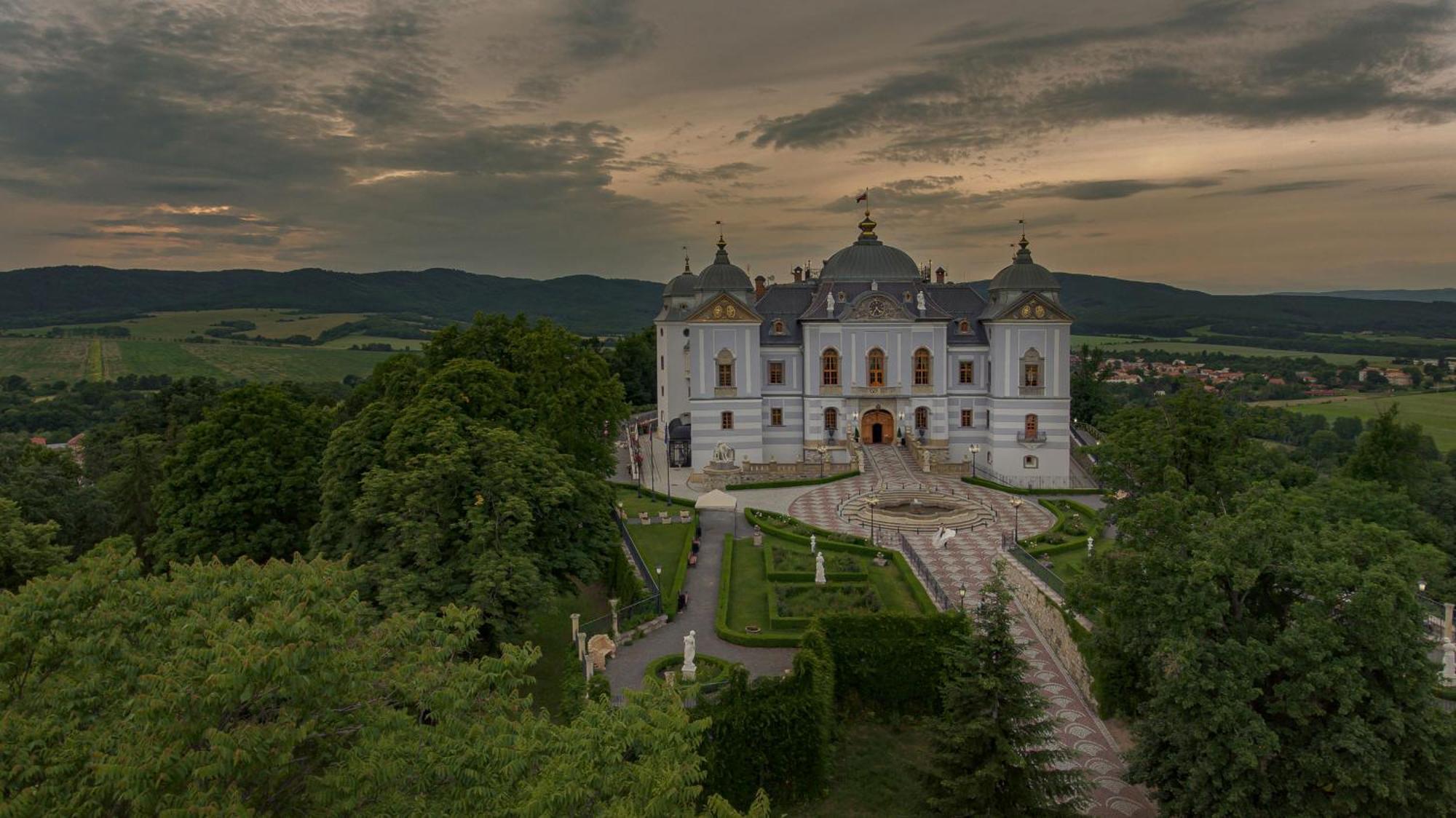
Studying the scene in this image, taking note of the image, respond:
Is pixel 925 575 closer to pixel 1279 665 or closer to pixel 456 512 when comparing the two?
pixel 456 512

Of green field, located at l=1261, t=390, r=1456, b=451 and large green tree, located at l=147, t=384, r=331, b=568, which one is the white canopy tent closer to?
large green tree, located at l=147, t=384, r=331, b=568

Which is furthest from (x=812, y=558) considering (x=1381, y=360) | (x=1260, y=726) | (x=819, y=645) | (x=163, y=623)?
(x=1381, y=360)

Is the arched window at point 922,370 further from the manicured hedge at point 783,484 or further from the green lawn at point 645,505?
the green lawn at point 645,505

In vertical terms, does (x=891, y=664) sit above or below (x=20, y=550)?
below

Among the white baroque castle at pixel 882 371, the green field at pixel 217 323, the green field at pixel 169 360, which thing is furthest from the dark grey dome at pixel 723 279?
the green field at pixel 217 323

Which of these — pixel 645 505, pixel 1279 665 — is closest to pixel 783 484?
pixel 645 505

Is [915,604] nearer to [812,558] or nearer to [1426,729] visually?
[812,558]
